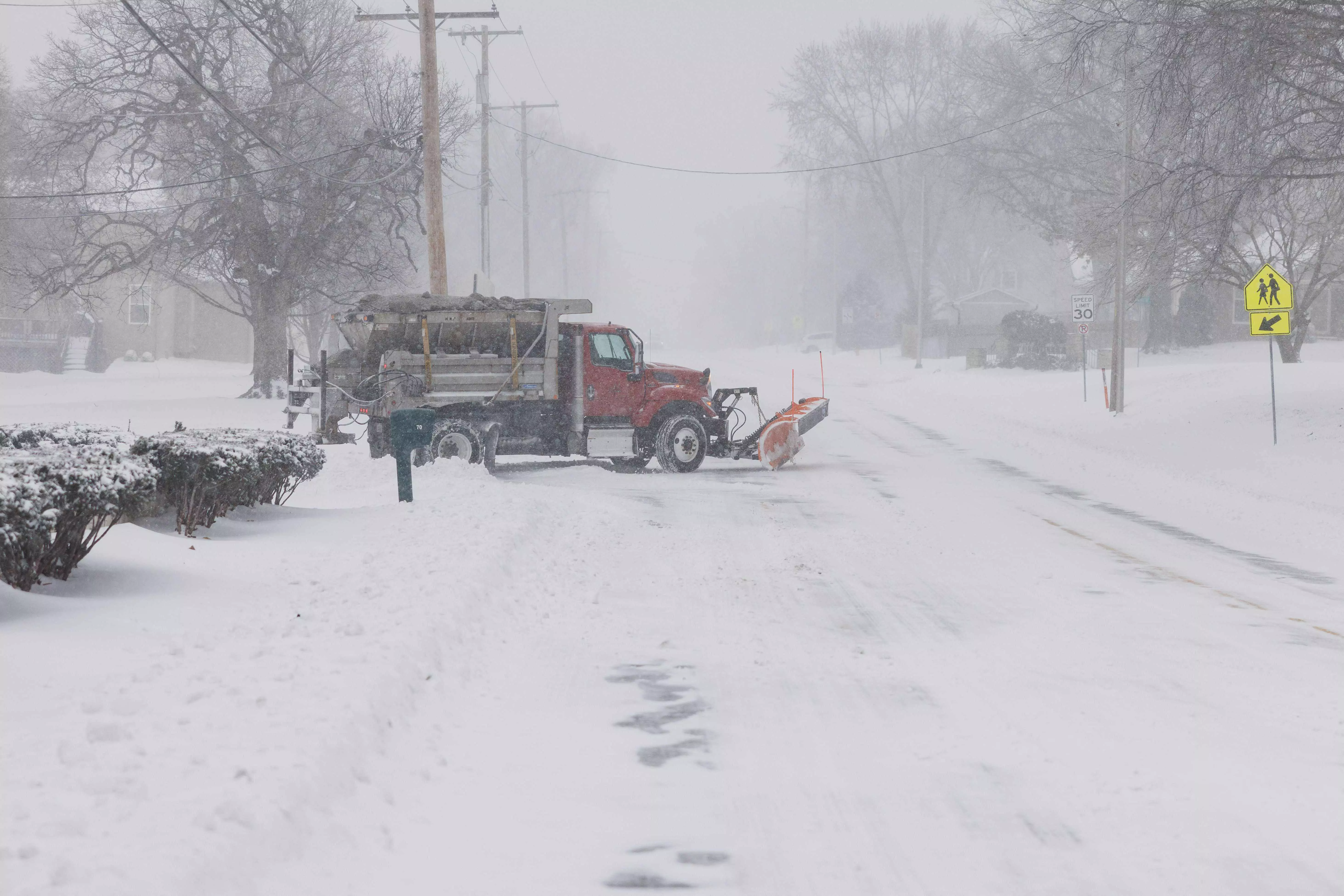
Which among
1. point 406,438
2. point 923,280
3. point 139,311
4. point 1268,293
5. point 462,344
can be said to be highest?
point 923,280

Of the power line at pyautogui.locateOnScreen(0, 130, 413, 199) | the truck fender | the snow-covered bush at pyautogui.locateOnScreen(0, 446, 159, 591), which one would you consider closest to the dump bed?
the truck fender

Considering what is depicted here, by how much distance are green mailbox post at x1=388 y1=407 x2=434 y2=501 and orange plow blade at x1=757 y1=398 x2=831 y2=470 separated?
7281mm

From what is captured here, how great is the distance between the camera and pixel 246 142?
1222 inches

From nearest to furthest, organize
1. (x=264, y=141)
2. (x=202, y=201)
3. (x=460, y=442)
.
Answer: (x=460, y=442)
(x=264, y=141)
(x=202, y=201)

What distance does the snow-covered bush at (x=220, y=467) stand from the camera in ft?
32.2

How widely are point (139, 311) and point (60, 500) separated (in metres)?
54.2

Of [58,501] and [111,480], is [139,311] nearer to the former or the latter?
[111,480]

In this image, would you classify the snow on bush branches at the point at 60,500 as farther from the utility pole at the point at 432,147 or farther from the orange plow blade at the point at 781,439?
the utility pole at the point at 432,147

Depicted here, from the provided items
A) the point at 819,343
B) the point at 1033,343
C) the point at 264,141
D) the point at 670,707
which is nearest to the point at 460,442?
the point at 670,707

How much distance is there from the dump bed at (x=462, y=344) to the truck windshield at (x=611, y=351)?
1.95 feet

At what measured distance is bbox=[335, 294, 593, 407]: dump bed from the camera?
17.9 m

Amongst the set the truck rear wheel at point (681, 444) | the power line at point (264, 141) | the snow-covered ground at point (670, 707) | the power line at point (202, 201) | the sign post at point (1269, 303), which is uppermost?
the power line at point (264, 141)

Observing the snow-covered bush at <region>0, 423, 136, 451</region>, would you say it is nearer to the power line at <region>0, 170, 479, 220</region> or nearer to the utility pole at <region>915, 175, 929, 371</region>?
the power line at <region>0, 170, 479, 220</region>

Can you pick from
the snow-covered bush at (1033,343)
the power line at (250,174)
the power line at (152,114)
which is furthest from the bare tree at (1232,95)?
the snow-covered bush at (1033,343)
